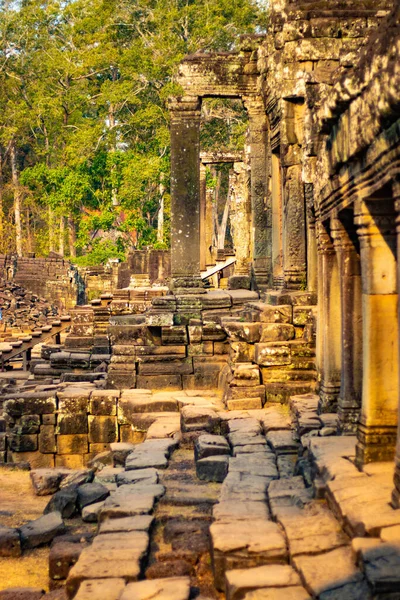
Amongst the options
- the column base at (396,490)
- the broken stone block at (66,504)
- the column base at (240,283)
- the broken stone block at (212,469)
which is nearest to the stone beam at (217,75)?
the column base at (240,283)

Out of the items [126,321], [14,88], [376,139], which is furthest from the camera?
[14,88]

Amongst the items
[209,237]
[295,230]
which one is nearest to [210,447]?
[295,230]

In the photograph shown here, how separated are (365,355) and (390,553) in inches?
80.9

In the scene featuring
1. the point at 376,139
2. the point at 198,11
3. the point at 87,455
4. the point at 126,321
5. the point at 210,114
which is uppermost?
the point at 198,11

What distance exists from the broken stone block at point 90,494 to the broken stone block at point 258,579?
3060mm

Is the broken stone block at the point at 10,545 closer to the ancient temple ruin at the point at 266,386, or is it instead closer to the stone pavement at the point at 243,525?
the ancient temple ruin at the point at 266,386

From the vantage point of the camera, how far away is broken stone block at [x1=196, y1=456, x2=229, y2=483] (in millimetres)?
8242

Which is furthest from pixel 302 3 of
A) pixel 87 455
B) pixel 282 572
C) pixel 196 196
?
pixel 282 572

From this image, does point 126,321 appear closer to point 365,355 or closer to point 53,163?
point 365,355

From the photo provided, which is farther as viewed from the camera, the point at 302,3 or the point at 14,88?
the point at 14,88

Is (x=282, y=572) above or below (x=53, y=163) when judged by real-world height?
below

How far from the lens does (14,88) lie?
4547 centimetres

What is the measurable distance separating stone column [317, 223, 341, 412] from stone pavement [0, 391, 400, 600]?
27 centimetres

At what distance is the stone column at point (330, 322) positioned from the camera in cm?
857
